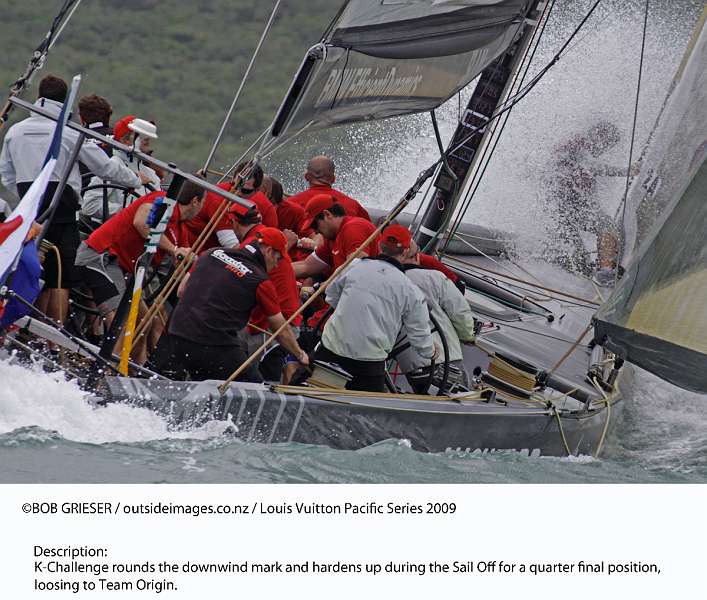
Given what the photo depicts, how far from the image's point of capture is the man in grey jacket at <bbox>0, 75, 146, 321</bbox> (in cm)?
644

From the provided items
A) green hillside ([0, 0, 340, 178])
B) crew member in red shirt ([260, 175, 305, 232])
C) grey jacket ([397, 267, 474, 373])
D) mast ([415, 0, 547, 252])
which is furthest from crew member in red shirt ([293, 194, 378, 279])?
green hillside ([0, 0, 340, 178])

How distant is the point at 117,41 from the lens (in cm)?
2402

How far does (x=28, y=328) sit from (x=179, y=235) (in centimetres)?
130

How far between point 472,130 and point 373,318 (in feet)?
8.56

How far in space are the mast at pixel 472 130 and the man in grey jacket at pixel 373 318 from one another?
6.32ft

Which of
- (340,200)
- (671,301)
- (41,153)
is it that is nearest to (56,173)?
(41,153)

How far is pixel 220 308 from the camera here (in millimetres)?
6125

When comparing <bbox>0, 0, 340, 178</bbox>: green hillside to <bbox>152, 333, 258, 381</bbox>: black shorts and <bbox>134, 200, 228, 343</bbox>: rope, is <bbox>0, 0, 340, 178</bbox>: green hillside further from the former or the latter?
<bbox>152, 333, 258, 381</bbox>: black shorts

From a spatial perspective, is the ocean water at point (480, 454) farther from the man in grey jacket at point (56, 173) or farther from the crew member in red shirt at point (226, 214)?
the crew member in red shirt at point (226, 214)

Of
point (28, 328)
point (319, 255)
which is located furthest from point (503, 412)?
point (28, 328)

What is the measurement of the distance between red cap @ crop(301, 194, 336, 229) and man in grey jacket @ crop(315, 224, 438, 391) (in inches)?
37.7

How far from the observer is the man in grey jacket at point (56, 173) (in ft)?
21.1

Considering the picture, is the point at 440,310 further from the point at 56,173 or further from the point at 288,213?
the point at 56,173

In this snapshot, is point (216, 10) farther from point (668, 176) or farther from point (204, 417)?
point (204, 417)
